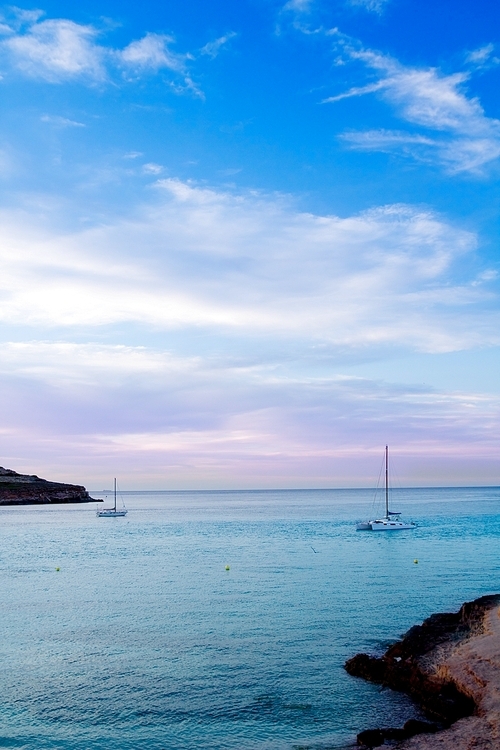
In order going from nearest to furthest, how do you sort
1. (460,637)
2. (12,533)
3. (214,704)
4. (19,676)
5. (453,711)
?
(453,711) < (214,704) < (19,676) < (460,637) < (12,533)

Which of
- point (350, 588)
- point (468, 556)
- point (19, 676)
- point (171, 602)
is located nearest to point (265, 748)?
point (19, 676)

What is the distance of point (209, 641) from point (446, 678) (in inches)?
462

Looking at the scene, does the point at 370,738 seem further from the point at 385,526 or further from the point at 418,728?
the point at 385,526

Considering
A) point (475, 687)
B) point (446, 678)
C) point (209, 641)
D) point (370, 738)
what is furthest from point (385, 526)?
point (370, 738)

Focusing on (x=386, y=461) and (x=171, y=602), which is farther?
(x=386, y=461)

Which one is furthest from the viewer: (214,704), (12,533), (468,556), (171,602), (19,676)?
(12,533)

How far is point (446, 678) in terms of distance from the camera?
21.0m

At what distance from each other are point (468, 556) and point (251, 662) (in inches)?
1662

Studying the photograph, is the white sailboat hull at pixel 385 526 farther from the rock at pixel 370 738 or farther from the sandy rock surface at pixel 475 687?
the rock at pixel 370 738

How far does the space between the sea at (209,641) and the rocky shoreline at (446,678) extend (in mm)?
907

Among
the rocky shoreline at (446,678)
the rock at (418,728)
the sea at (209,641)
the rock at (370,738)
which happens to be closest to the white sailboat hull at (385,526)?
the sea at (209,641)

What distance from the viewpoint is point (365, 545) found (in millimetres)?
74438

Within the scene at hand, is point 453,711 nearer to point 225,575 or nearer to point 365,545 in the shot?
point 225,575

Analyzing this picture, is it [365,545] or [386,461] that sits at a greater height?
[386,461]
